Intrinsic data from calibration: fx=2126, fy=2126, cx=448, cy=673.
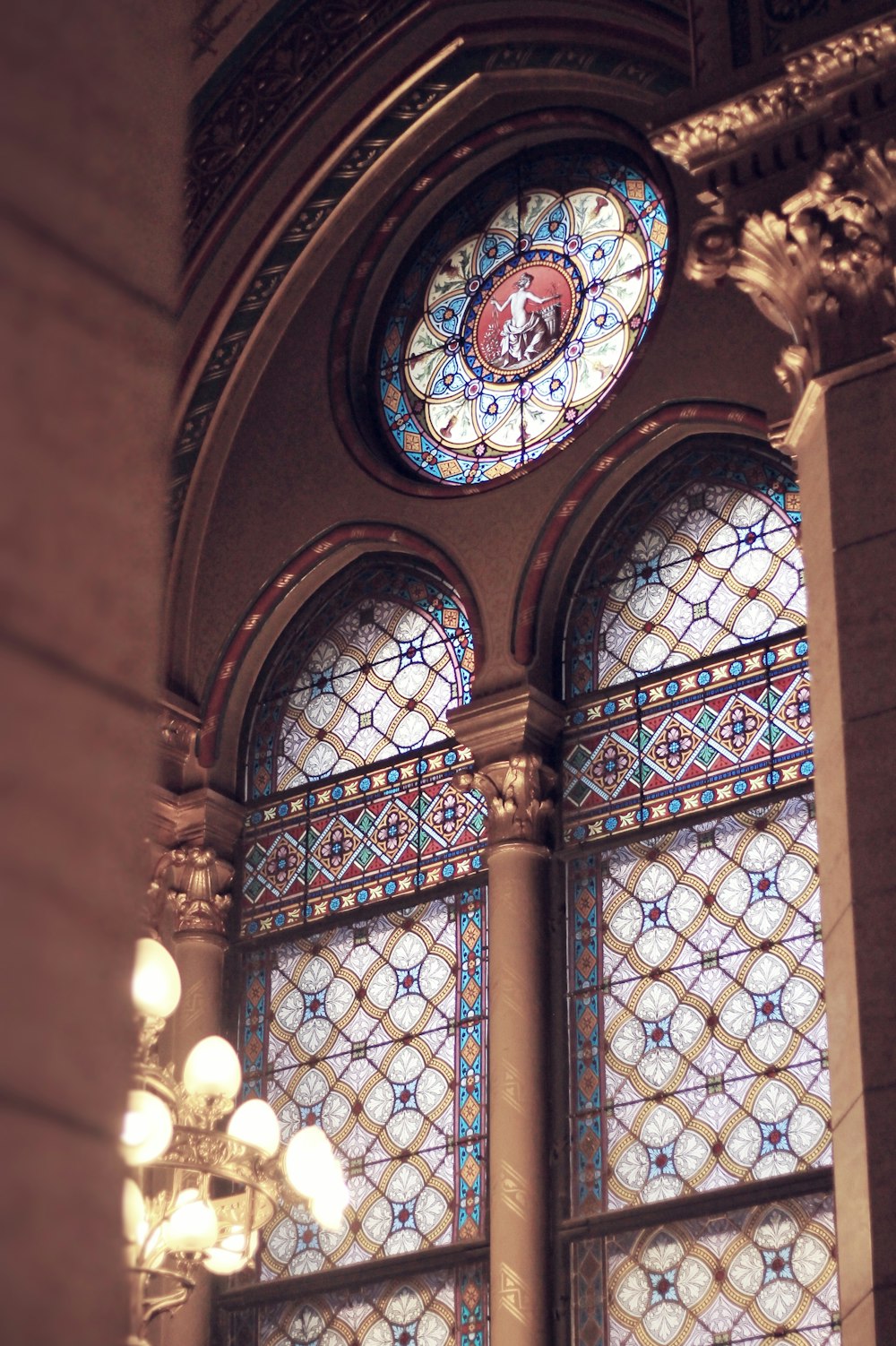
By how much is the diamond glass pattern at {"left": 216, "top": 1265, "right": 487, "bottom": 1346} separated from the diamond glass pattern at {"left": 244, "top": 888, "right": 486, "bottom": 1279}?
143 millimetres

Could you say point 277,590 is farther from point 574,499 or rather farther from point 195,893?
point 574,499

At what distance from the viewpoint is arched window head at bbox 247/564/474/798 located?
971 cm

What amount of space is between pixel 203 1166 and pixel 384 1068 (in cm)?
359

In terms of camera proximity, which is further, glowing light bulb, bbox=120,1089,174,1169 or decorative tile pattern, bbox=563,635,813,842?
decorative tile pattern, bbox=563,635,813,842

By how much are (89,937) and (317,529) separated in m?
8.61

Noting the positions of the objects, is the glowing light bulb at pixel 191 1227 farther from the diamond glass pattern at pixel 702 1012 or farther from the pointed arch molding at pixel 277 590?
the pointed arch molding at pixel 277 590

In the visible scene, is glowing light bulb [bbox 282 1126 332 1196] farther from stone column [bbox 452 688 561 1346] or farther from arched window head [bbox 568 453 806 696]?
arched window head [bbox 568 453 806 696]

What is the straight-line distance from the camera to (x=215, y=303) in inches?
403

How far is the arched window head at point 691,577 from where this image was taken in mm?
8750

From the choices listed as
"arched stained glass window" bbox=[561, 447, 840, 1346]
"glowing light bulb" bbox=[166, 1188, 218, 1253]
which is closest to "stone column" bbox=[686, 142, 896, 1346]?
"glowing light bulb" bbox=[166, 1188, 218, 1253]

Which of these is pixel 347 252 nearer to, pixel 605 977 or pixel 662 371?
pixel 662 371

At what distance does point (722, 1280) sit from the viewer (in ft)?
25.1

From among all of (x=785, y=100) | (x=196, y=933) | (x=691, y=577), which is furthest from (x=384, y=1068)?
(x=785, y=100)

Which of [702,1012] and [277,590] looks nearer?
[702,1012]
